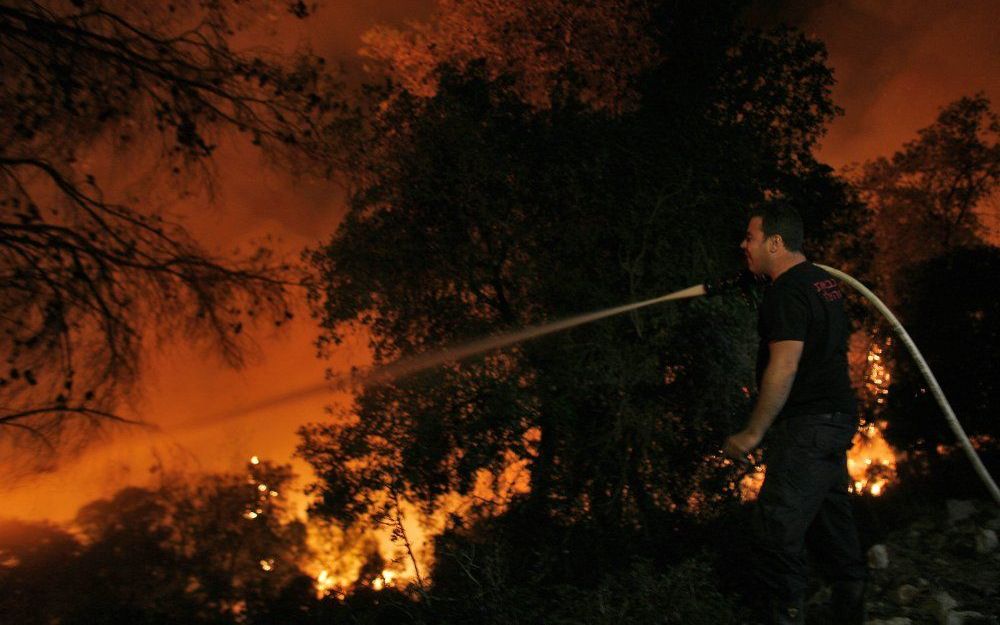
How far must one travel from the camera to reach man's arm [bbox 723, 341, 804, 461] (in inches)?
146

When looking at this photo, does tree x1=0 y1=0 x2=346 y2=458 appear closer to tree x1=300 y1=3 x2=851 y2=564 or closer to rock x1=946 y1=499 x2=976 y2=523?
tree x1=300 y1=3 x2=851 y2=564

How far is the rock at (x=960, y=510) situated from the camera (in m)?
8.45

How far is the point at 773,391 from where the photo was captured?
373 cm

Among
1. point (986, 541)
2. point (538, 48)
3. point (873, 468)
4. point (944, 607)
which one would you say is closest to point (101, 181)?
point (538, 48)

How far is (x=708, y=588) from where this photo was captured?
16.9 feet

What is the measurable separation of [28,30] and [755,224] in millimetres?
6874

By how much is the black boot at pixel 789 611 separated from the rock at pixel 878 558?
380 cm

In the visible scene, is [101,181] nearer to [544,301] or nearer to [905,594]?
[544,301]

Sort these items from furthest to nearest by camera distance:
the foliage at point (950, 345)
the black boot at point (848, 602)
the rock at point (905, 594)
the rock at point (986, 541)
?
the foliage at point (950, 345), the rock at point (986, 541), the rock at point (905, 594), the black boot at point (848, 602)

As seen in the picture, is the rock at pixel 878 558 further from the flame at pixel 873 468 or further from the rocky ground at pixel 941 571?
the flame at pixel 873 468

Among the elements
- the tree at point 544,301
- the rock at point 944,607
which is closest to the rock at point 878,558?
the rock at point 944,607

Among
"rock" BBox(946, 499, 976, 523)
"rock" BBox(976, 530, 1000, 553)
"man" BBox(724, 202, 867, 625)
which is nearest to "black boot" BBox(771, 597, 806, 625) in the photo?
"man" BBox(724, 202, 867, 625)

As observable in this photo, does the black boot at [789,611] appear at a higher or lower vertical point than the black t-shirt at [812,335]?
lower

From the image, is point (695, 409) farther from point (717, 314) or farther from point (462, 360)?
point (462, 360)
